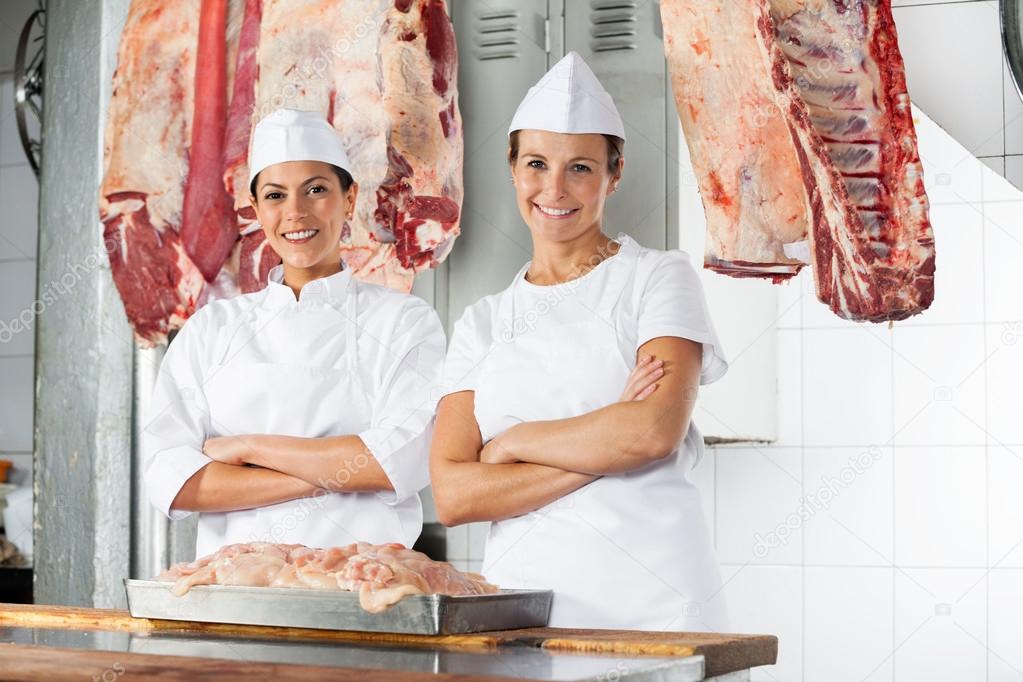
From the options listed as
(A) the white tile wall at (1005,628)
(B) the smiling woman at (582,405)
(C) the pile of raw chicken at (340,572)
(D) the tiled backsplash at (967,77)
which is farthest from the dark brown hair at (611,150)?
(A) the white tile wall at (1005,628)

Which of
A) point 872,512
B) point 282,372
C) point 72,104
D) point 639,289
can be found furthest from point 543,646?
point 72,104

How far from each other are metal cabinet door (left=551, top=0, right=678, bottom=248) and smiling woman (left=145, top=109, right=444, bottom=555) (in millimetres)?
542

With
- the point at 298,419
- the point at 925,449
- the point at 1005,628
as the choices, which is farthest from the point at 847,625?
the point at 298,419

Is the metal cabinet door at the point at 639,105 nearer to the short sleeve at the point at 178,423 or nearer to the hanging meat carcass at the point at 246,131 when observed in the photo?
the hanging meat carcass at the point at 246,131

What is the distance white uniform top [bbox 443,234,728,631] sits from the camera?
2.24 meters

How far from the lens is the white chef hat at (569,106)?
2.48 meters

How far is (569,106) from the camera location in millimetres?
2479

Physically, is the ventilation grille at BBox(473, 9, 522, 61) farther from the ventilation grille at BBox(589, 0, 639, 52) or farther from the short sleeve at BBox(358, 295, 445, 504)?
the short sleeve at BBox(358, 295, 445, 504)

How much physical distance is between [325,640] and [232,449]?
1058mm

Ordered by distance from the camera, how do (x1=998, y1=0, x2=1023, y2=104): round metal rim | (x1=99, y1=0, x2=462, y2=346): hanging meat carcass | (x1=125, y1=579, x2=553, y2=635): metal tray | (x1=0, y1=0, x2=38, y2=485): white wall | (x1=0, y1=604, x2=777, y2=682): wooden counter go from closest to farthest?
(x1=0, y1=604, x2=777, y2=682): wooden counter < (x1=125, y1=579, x2=553, y2=635): metal tray < (x1=998, y1=0, x2=1023, y2=104): round metal rim < (x1=99, y1=0, x2=462, y2=346): hanging meat carcass < (x1=0, y1=0, x2=38, y2=485): white wall

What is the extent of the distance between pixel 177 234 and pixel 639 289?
4.97ft

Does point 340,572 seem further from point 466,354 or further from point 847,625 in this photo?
point 847,625

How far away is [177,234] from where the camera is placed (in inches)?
131

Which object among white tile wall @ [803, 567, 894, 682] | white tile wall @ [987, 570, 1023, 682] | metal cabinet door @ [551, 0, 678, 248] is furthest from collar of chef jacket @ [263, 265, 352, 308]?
white tile wall @ [987, 570, 1023, 682]
